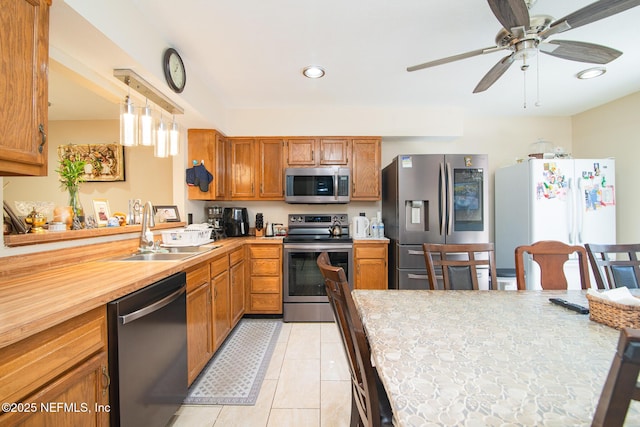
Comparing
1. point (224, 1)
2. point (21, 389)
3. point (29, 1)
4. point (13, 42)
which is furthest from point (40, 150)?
point (224, 1)

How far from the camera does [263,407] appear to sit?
168 cm

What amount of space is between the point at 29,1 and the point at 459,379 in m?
2.01

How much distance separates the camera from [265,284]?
3035 millimetres

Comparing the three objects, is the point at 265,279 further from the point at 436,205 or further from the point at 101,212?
the point at 436,205

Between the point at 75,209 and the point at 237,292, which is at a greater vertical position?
the point at 75,209

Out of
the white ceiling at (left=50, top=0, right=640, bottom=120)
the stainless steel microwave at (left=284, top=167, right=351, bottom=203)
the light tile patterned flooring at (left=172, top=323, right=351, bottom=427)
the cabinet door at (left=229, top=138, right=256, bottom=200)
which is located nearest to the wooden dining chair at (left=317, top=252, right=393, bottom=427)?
the light tile patterned flooring at (left=172, top=323, right=351, bottom=427)

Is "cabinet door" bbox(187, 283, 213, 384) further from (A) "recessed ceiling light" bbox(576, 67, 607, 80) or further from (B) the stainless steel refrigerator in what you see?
(A) "recessed ceiling light" bbox(576, 67, 607, 80)

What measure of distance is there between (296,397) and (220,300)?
40.0 inches

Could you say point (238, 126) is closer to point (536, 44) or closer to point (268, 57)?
point (268, 57)

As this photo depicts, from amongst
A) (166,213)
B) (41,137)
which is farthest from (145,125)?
(166,213)

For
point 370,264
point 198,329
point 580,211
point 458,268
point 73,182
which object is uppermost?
point 73,182

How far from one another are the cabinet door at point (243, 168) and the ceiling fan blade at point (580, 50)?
9.39 feet

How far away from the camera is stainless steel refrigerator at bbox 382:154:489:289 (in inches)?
110

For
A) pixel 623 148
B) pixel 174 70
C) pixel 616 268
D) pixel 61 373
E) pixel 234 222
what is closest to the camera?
pixel 61 373
